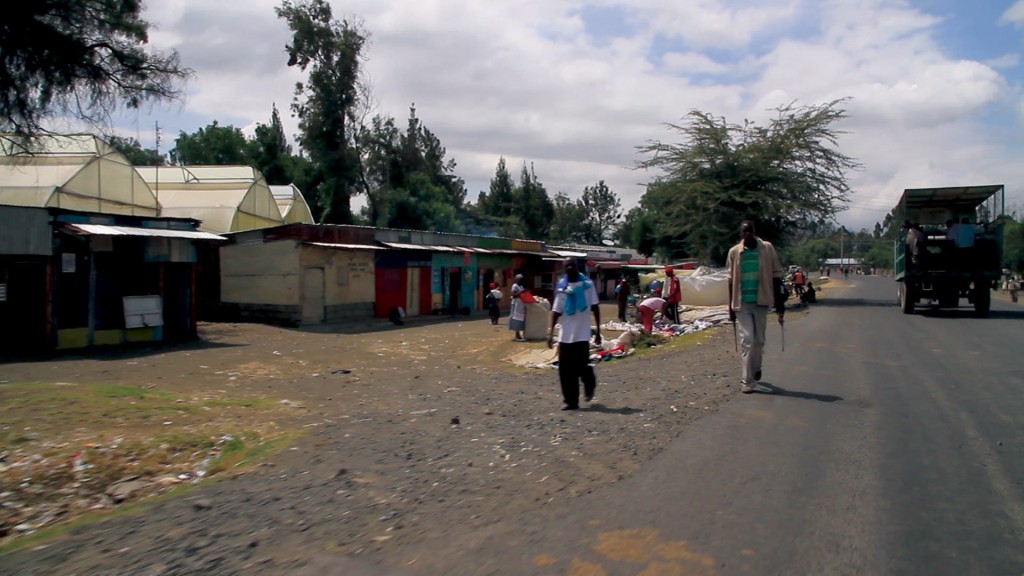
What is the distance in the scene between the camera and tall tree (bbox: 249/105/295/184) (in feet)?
178

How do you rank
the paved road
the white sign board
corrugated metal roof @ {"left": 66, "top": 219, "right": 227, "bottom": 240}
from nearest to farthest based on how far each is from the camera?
the paved road → corrugated metal roof @ {"left": 66, "top": 219, "right": 227, "bottom": 240} → the white sign board

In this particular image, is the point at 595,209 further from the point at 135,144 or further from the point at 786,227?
the point at 135,144

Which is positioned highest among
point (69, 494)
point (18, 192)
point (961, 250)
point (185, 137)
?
point (185, 137)

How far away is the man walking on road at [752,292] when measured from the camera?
326 inches

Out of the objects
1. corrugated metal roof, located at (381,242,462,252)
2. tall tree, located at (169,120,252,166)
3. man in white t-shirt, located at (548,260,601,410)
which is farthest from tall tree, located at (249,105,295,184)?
man in white t-shirt, located at (548,260,601,410)

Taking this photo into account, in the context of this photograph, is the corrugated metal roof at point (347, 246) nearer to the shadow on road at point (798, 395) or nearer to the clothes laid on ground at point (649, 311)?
the clothes laid on ground at point (649, 311)

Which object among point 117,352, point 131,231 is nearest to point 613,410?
point 117,352

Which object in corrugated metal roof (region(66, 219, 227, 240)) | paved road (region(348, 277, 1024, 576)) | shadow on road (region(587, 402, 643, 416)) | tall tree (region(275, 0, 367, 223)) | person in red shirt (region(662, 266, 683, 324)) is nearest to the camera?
paved road (region(348, 277, 1024, 576))

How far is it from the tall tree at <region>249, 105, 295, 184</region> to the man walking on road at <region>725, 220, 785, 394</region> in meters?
49.4

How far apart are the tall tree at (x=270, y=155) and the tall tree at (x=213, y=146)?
1821 millimetres

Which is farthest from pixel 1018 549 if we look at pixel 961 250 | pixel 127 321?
pixel 961 250

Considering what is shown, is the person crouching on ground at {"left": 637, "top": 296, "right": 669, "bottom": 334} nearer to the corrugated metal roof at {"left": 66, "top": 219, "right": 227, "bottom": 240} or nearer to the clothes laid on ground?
the clothes laid on ground

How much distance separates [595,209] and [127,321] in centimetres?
8048

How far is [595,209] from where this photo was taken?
94688mm
